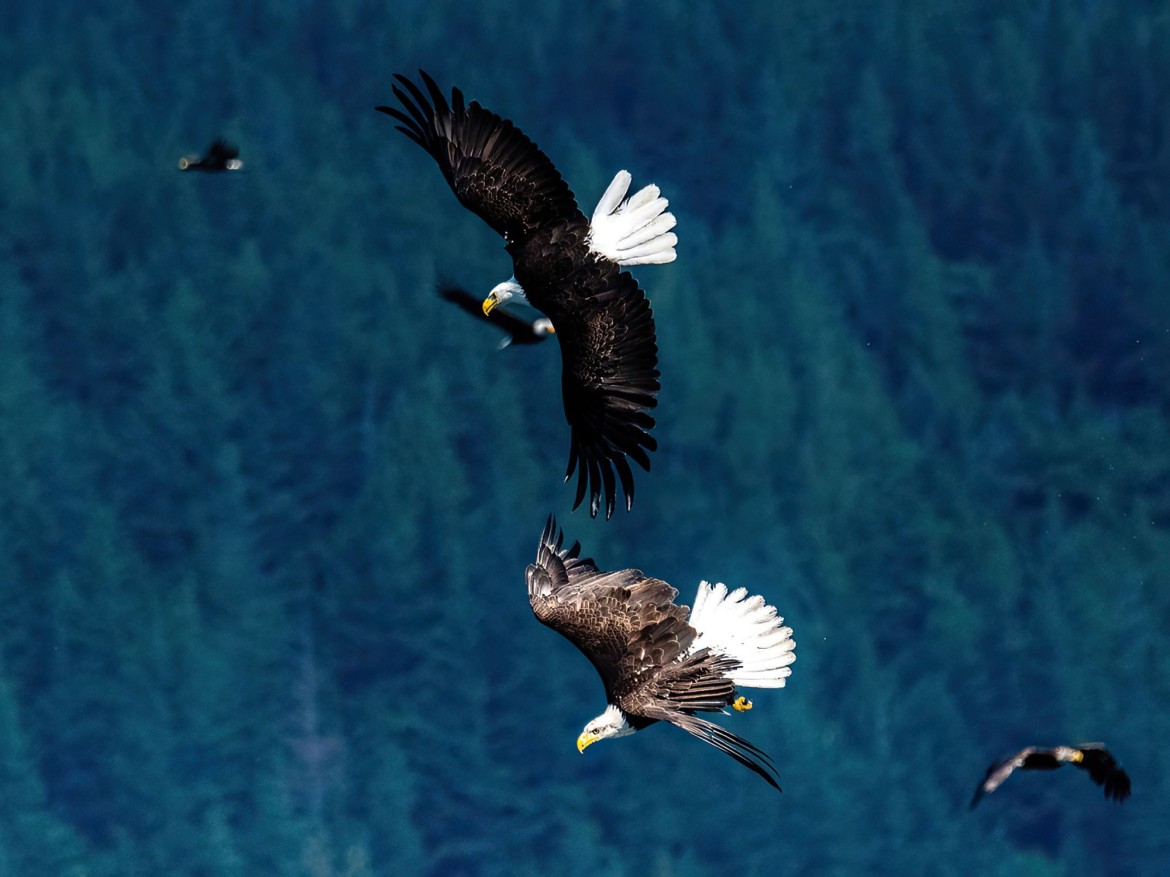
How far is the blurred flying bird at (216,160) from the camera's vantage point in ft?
58.4

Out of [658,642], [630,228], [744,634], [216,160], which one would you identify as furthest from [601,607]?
[216,160]

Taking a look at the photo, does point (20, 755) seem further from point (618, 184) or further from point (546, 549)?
point (618, 184)

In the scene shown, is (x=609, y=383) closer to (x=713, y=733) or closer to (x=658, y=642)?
(x=658, y=642)

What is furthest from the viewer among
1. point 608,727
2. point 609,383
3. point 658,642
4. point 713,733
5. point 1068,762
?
point 1068,762

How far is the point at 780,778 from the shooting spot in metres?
19.8

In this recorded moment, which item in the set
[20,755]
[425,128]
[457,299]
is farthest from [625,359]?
[20,755]

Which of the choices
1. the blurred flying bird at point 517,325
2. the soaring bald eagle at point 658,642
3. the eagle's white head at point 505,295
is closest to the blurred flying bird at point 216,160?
the blurred flying bird at point 517,325

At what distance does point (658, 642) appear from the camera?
40.3 ft

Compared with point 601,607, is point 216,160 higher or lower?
higher

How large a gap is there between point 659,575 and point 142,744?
5126 mm

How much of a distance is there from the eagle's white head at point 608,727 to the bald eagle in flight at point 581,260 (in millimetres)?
1216

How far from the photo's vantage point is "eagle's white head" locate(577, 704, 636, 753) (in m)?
12.4

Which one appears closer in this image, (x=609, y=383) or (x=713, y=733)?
(x=713, y=733)

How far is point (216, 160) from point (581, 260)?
6899 millimetres
